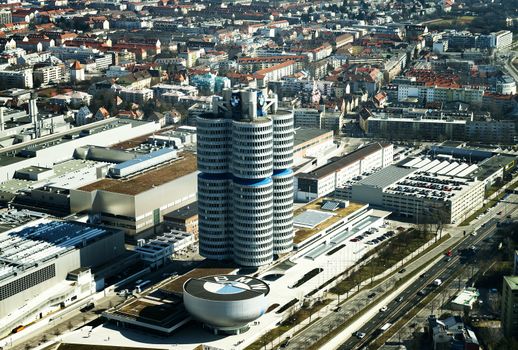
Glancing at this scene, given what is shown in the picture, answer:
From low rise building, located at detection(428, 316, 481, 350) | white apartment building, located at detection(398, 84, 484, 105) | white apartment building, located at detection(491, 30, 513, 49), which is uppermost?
white apartment building, located at detection(491, 30, 513, 49)

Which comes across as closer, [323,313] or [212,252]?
[323,313]

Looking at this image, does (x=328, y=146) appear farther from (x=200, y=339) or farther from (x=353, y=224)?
(x=200, y=339)

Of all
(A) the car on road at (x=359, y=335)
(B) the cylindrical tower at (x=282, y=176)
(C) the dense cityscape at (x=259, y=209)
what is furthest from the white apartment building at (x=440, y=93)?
(A) the car on road at (x=359, y=335)

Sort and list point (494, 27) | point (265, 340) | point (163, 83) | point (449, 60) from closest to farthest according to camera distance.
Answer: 1. point (265, 340)
2. point (163, 83)
3. point (449, 60)
4. point (494, 27)

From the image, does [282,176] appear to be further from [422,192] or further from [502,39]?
[502,39]

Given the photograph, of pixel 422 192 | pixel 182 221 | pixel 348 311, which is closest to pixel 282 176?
pixel 348 311

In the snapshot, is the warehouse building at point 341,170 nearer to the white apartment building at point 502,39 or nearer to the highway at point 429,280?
the highway at point 429,280

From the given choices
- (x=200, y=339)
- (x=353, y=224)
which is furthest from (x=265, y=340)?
(x=353, y=224)

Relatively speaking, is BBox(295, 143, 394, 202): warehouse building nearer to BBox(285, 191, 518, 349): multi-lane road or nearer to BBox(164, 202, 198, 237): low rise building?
Answer: BBox(164, 202, 198, 237): low rise building

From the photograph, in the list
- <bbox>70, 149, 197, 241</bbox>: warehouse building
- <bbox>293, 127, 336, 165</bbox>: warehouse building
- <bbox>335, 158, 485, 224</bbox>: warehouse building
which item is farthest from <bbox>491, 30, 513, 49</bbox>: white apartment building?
<bbox>70, 149, 197, 241</bbox>: warehouse building
